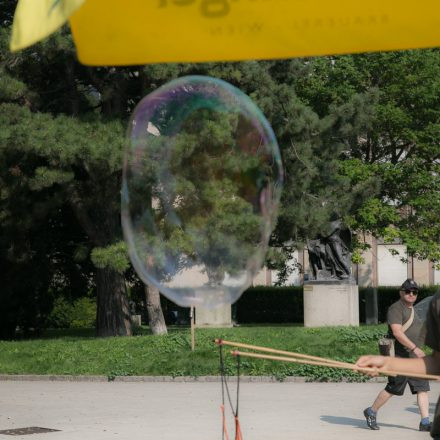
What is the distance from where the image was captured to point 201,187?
7262 millimetres

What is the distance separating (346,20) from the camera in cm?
556

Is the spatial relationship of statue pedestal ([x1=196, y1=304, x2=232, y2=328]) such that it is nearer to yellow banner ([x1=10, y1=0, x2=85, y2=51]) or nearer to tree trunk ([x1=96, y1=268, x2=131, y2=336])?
tree trunk ([x1=96, y1=268, x2=131, y2=336])

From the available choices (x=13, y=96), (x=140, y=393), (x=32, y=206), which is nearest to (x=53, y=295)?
(x=32, y=206)

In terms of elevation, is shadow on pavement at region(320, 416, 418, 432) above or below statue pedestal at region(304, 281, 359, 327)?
below

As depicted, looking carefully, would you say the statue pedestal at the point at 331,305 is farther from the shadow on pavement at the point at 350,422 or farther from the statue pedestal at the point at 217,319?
the shadow on pavement at the point at 350,422

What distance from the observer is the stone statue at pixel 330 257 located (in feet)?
125

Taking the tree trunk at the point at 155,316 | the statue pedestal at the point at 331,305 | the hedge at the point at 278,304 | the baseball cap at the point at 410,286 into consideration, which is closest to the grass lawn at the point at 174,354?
the tree trunk at the point at 155,316

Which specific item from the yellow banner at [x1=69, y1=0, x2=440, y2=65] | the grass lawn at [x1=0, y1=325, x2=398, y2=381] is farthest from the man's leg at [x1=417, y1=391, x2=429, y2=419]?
the yellow banner at [x1=69, y1=0, x2=440, y2=65]

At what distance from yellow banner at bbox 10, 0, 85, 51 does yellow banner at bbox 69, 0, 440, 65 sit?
1.48 ft

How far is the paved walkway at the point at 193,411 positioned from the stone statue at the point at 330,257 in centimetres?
1603

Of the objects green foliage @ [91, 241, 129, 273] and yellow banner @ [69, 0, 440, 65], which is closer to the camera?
yellow banner @ [69, 0, 440, 65]

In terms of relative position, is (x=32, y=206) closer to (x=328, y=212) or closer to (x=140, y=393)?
(x=328, y=212)

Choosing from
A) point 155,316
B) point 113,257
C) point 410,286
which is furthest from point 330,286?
point 410,286

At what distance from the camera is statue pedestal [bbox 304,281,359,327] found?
120 feet
